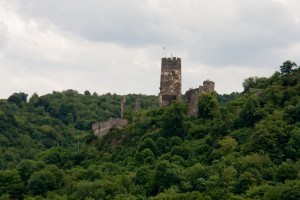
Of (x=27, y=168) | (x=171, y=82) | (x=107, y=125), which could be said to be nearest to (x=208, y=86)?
(x=171, y=82)

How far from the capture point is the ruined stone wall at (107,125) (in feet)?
254

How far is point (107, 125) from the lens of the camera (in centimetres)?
7806

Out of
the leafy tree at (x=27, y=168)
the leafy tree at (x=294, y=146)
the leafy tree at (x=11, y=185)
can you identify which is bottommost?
the leafy tree at (x=11, y=185)

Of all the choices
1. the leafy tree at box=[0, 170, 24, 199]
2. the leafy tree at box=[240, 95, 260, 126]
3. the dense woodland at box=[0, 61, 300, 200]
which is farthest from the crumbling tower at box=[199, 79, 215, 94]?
the leafy tree at box=[0, 170, 24, 199]

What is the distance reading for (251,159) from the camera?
63.3 meters

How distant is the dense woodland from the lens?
62594mm

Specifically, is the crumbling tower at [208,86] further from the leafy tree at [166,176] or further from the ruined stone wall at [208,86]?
the leafy tree at [166,176]

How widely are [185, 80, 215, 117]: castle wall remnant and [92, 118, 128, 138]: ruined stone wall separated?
5892 millimetres

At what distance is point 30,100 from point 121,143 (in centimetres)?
7279

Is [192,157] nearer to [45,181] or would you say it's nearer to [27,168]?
[45,181]


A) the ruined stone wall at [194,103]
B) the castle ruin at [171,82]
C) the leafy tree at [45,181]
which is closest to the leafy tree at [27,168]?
the leafy tree at [45,181]

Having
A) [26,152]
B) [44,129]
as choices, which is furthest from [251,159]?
[44,129]

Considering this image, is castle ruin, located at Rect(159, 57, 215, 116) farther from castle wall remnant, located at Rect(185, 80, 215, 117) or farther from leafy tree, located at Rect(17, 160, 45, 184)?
leafy tree, located at Rect(17, 160, 45, 184)

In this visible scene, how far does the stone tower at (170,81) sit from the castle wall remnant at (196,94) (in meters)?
1.16
